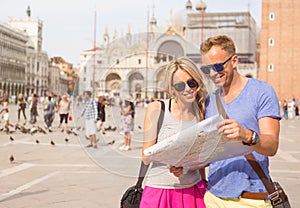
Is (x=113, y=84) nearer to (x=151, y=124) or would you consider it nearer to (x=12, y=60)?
(x=151, y=124)

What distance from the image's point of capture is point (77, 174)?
666cm

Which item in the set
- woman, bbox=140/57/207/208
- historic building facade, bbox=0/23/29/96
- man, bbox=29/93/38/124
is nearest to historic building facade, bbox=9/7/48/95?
historic building facade, bbox=0/23/29/96

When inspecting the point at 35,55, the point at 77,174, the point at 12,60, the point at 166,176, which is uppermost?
the point at 35,55

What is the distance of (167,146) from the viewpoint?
1.66 metres

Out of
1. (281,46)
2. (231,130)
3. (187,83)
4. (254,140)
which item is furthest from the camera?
(281,46)

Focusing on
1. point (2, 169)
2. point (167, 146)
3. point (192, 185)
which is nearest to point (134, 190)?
point (192, 185)

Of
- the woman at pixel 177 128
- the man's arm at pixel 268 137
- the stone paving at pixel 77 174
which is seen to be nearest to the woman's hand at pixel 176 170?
the woman at pixel 177 128

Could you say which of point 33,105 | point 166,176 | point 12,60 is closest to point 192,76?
point 166,176

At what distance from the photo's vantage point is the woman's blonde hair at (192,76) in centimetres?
185

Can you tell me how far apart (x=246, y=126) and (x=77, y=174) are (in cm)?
503

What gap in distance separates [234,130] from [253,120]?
35 cm

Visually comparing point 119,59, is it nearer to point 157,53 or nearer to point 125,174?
point 157,53

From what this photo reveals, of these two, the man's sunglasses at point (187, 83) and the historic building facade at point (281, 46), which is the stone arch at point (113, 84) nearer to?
the man's sunglasses at point (187, 83)

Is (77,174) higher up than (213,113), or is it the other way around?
(213,113)
